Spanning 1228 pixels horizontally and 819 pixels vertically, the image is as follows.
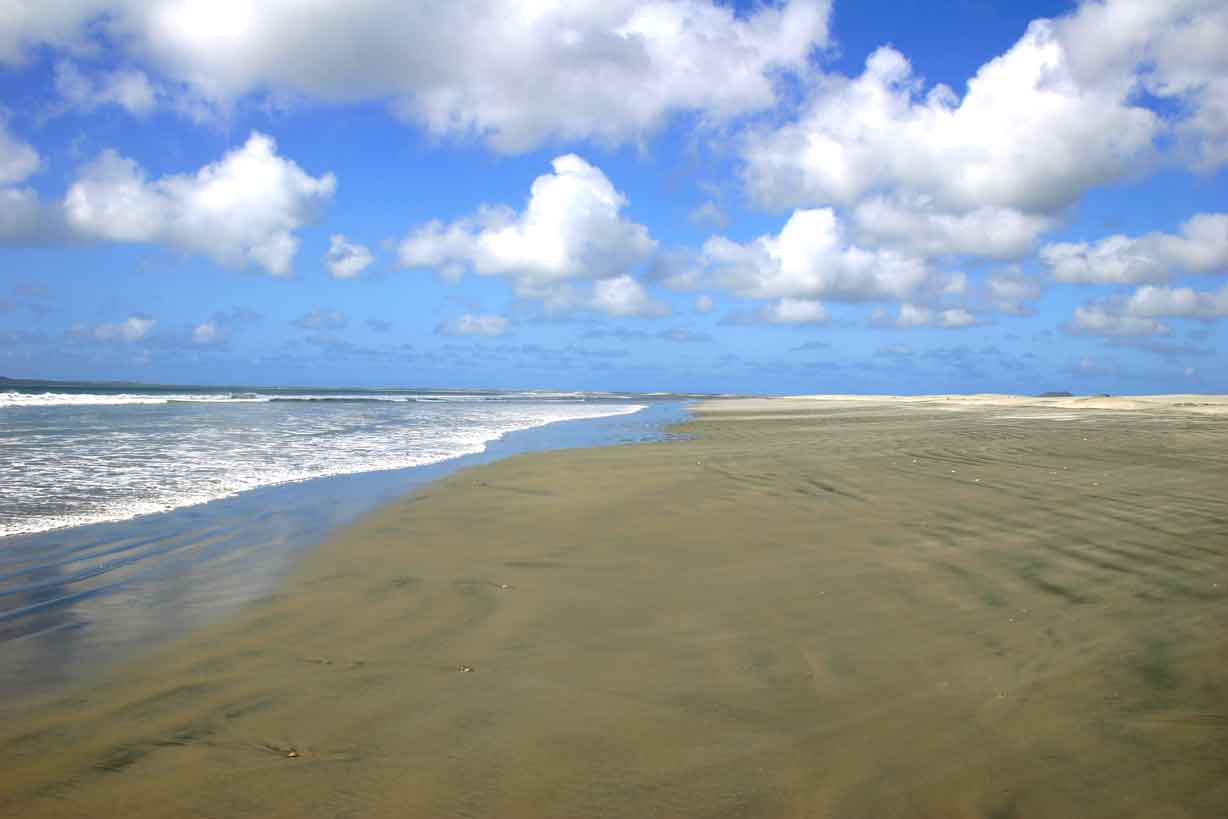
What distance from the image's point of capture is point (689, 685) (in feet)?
12.5

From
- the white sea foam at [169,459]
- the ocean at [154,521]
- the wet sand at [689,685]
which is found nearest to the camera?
the wet sand at [689,685]

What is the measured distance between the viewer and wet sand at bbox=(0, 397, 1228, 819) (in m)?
2.84

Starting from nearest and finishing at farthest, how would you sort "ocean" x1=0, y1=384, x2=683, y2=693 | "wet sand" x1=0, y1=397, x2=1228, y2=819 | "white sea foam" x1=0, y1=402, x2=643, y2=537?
"wet sand" x1=0, y1=397, x2=1228, y2=819 → "ocean" x1=0, y1=384, x2=683, y2=693 → "white sea foam" x1=0, y1=402, x2=643, y2=537

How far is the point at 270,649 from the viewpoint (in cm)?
439

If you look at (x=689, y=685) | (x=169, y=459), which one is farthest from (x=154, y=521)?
(x=689, y=685)

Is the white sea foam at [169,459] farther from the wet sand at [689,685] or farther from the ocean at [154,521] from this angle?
the wet sand at [689,685]

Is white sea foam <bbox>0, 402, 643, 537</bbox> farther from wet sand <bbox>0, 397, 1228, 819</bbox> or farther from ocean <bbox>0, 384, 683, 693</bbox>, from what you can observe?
wet sand <bbox>0, 397, 1228, 819</bbox>

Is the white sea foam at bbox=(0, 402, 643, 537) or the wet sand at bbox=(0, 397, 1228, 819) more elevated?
the white sea foam at bbox=(0, 402, 643, 537)

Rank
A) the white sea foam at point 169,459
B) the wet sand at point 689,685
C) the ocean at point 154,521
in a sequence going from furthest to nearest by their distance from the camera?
the white sea foam at point 169,459 → the ocean at point 154,521 → the wet sand at point 689,685

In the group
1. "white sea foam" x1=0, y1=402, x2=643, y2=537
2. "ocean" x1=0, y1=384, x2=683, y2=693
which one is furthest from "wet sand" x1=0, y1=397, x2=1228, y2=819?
"white sea foam" x1=0, y1=402, x2=643, y2=537

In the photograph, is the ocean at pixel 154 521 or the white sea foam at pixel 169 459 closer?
the ocean at pixel 154 521

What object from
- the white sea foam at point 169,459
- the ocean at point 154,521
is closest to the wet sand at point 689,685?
the ocean at point 154,521

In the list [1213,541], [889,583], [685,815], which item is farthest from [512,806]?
[1213,541]

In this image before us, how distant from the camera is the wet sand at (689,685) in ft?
9.32
